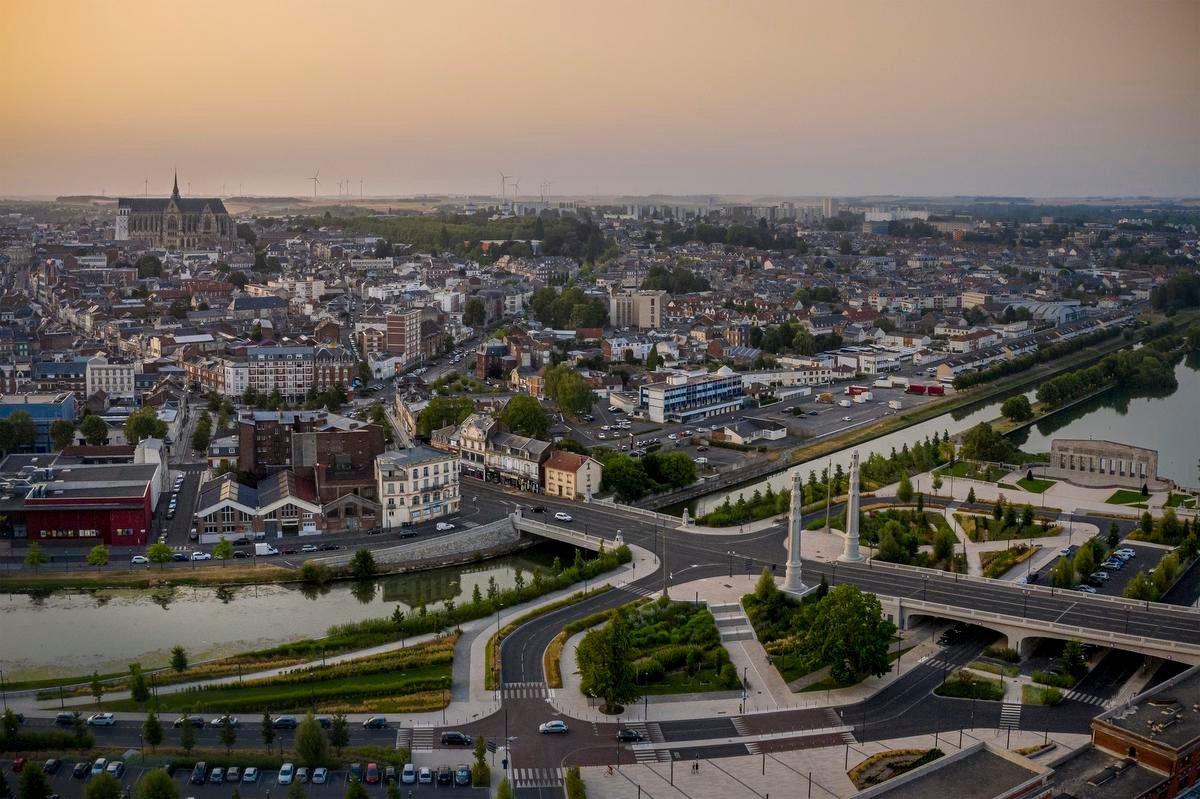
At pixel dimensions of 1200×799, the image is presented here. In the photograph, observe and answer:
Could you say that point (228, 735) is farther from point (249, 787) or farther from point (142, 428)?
point (142, 428)

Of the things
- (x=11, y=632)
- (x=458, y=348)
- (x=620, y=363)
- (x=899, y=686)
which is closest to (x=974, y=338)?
(x=620, y=363)

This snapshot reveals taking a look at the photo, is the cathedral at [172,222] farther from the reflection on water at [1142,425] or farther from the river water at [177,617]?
the river water at [177,617]

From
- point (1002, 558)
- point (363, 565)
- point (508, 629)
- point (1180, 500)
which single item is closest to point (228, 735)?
point (508, 629)

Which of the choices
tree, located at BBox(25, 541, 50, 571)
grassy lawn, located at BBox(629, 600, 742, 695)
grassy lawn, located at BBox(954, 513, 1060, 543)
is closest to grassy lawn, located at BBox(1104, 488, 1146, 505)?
grassy lawn, located at BBox(954, 513, 1060, 543)

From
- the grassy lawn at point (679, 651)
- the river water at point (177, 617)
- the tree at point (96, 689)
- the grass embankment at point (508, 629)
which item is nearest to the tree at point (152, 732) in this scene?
the tree at point (96, 689)

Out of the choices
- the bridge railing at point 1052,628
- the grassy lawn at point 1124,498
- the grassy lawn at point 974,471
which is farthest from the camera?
the grassy lawn at point 974,471

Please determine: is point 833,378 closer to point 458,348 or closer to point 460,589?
point 458,348
